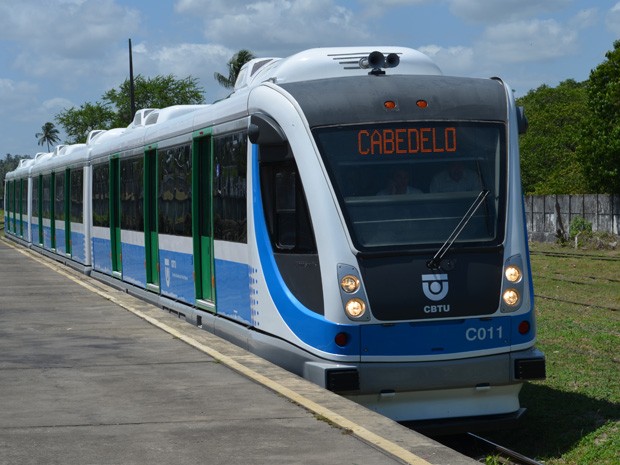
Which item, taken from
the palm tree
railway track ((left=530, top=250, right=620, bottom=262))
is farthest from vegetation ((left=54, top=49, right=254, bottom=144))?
railway track ((left=530, top=250, right=620, bottom=262))

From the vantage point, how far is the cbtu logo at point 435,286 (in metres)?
10.1

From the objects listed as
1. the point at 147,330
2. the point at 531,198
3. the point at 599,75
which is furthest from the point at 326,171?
the point at 599,75

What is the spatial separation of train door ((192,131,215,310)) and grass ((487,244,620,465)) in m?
3.90

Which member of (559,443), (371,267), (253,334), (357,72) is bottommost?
(559,443)

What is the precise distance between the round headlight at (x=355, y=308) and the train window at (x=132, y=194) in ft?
31.9

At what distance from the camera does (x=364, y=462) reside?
24.2 feet

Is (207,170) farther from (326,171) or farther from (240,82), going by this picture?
(326,171)

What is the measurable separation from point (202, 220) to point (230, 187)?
1902 mm

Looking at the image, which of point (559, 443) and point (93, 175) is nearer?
point (559, 443)

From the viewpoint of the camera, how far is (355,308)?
392 inches

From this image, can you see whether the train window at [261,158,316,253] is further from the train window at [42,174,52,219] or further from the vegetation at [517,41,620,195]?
the vegetation at [517,41,620,195]

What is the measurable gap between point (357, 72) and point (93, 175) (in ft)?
49.8

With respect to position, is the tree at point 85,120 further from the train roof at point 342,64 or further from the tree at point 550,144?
the train roof at point 342,64

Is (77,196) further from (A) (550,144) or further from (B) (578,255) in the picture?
(A) (550,144)
